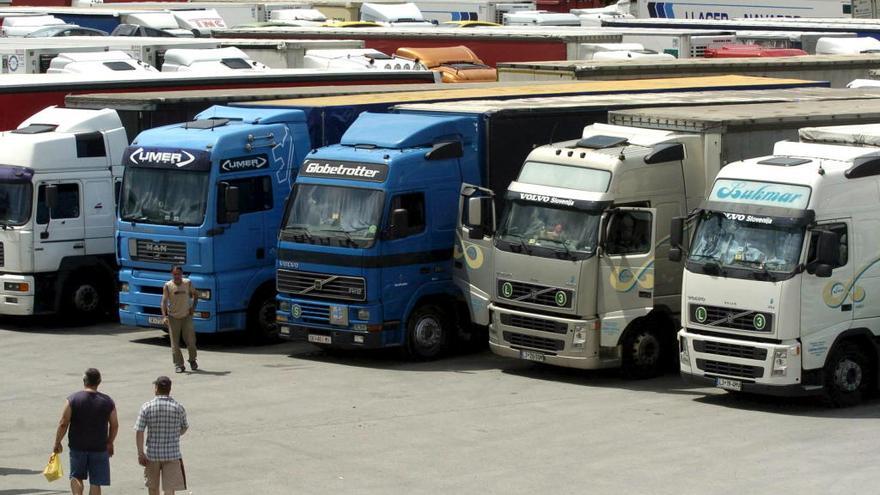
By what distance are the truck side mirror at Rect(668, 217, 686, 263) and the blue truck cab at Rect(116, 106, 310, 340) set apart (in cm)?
648

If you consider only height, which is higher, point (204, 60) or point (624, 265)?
point (204, 60)

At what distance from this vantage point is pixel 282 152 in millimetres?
23984

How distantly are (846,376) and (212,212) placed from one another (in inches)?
359

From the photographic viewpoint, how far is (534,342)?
70.1 feet

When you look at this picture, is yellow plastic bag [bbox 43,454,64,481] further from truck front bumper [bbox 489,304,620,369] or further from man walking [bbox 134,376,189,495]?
truck front bumper [bbox 489,304,620,369]

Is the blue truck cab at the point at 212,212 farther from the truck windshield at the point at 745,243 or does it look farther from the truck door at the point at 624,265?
the truck windshield at the point at 745,243

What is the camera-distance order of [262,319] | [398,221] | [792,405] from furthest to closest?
[262,319], [398,221], [792,405]

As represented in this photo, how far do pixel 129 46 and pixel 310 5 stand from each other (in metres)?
26.3

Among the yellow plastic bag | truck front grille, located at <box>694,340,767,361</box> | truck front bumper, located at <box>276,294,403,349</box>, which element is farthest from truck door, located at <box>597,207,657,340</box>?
the yellow plastic bag

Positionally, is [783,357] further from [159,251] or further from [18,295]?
[18,295]

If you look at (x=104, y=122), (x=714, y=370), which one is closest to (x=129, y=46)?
(x=104, y=122)

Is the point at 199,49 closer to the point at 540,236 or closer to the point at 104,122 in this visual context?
the point at 104,122

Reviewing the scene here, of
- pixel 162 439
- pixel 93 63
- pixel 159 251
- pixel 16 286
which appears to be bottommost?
pixel 16 286

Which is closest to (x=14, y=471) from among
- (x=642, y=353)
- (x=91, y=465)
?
(x=91, y=465)
